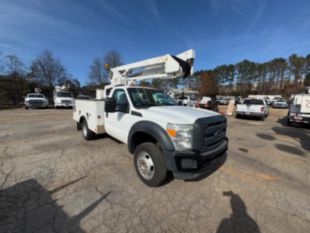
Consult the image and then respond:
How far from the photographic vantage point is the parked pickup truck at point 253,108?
1089 centimetres

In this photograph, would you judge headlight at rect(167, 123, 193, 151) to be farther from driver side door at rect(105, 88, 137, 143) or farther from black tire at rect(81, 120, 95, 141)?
black tire at rect(81, 120, 95, 141)

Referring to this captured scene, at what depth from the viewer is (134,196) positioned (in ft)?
8.06

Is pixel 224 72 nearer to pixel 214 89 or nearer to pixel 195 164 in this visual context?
pixel 214 89

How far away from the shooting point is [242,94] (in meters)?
48.3

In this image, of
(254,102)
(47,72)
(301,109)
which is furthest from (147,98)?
(47,72)

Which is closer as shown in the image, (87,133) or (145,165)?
(145,165)

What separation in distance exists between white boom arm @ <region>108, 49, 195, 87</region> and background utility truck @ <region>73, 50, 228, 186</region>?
3cm

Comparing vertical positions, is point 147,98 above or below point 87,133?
above

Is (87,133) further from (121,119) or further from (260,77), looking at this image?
(260,77)

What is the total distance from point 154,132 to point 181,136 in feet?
1.62

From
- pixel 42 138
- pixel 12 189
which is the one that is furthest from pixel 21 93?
pixel 12 189

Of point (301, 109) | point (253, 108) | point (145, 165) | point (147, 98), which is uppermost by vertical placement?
point (147, 98)

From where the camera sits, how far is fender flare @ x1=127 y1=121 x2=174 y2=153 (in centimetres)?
236

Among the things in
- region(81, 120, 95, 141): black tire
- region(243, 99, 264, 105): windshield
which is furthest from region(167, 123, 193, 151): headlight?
region(243, 99, 264, 105): windshield
